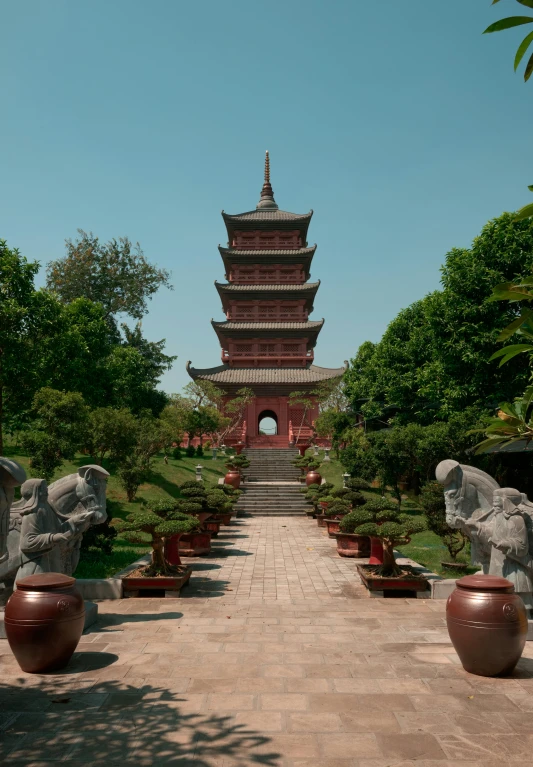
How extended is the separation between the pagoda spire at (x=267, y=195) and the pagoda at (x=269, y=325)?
83.3 inches

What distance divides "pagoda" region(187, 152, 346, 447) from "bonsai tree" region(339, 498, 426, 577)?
25101mm

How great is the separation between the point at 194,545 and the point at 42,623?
26.1 feet

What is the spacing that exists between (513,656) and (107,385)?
76.2 ft

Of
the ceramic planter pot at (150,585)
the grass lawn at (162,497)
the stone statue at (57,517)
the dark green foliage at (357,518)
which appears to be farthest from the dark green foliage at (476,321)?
the stone statue at (57,517)

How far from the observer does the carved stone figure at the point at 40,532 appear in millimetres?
6723

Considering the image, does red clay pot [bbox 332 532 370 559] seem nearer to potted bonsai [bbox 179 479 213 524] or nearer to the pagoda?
potted bonsai [bbox 179 479 213 524]

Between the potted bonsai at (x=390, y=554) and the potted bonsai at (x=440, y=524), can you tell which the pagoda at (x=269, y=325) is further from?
the potted bonsai at (x=390, y=554)

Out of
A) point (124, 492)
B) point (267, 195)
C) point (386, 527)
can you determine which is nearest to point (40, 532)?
point (386, 527)

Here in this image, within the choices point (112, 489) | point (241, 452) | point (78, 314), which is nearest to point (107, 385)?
point (78, 314)

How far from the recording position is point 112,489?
2134 cm

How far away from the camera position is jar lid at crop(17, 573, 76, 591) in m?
5.62

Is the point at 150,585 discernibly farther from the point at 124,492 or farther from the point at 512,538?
the point at 124,492

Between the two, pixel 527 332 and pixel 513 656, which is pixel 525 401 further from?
pixel 513 656

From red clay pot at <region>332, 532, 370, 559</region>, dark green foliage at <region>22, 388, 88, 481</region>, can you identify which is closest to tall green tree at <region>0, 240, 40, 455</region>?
dark green foliage at <region>22, 388, 88, 481</region>
